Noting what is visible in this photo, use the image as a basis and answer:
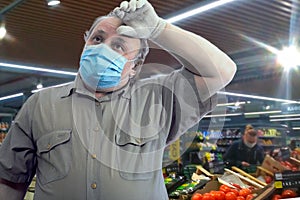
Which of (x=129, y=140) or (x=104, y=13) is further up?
(x=104, y=13)

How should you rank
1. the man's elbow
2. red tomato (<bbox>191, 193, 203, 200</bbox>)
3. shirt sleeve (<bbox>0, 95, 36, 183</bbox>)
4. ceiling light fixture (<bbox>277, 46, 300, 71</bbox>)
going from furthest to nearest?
ceiling light fixture (<bbox>277, 46, 300, 71</bbox>) < red tomato (<bbox>191, 193, 203, 200</bbox>) < shirt sleeve (<bbox>0, 95, 36, 183</bbox>) < the man's elbow

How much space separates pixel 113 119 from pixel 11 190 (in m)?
0.46

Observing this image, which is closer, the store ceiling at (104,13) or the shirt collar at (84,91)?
the shirt collar at (84,91)

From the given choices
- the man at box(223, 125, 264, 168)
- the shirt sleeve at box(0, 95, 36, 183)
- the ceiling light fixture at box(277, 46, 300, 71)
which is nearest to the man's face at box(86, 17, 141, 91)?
the shirt sleeve at box(0, 95, 36, 183)

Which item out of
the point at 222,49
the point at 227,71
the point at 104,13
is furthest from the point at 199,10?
the point at 227,71

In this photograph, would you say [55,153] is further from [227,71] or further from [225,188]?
[225,188]

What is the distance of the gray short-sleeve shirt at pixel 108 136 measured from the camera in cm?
126

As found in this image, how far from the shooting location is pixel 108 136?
1291 millimetres

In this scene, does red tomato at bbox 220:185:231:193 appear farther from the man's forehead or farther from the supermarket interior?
the man's forehead

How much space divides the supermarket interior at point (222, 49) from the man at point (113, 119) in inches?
2.2

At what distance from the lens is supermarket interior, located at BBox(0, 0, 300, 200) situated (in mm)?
1856

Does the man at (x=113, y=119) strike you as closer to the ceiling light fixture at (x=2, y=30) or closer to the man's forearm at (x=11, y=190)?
the man's forearm at (x=11, y=190)

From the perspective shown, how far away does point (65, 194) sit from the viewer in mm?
1275

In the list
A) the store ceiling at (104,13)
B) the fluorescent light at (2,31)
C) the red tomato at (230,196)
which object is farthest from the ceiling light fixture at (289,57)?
the red tomato at (230,196)
